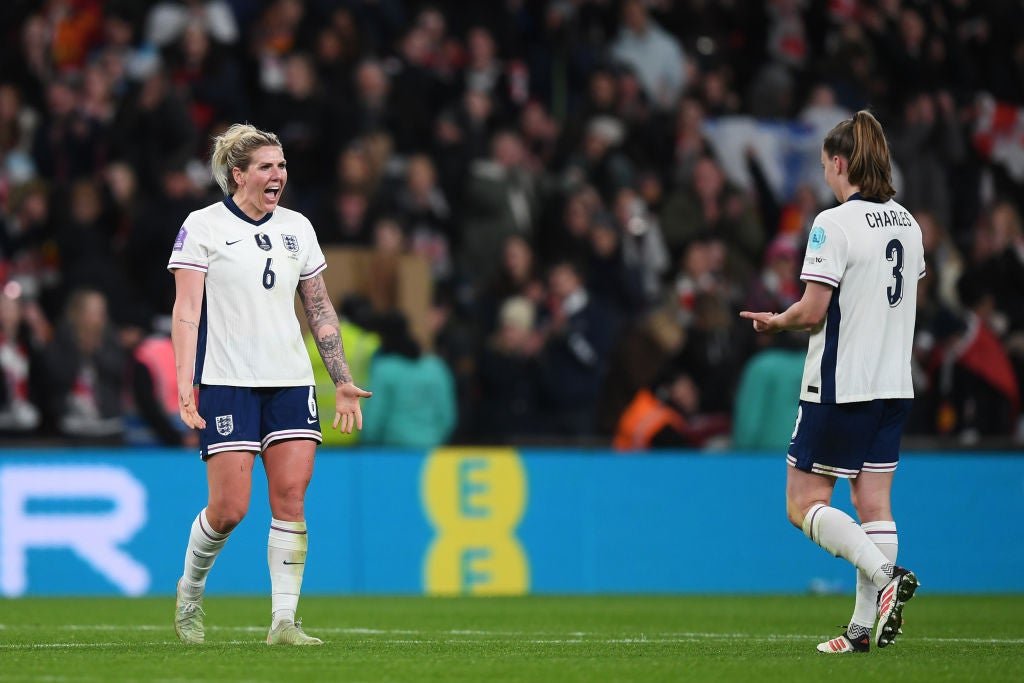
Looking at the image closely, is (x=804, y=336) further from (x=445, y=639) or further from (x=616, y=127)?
(x=445, y=639)

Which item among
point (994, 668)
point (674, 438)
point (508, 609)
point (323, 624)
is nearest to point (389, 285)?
point (674, 438)

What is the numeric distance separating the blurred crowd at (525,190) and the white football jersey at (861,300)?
6944 mm

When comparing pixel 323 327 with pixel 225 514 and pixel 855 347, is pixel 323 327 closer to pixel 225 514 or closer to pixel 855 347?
pixel 225 514

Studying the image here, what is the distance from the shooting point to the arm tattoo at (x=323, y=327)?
8867 mm

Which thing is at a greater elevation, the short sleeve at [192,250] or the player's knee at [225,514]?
the short sleeve at [192,250]

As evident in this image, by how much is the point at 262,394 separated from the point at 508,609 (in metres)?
4.38

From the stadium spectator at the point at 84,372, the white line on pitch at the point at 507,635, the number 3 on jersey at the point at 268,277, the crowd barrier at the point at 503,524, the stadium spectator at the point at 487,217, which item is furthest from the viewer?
the stadium spectator at the point at 487,217

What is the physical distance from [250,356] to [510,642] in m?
1.94

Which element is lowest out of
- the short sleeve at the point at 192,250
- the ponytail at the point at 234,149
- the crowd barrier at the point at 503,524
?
the crowd barrier at the point at 503,524

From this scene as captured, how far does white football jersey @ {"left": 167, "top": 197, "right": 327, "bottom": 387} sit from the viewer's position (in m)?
8.56

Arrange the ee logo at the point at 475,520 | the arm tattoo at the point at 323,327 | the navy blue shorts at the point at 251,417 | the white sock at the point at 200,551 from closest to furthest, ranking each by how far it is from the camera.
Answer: the navy blue shorts at the point at 251,417, the white sock at the point at 200,551, the arm tattoo at the point at 323,327, the ee logo at the point at 475,520

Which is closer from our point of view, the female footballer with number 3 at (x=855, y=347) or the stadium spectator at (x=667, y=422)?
the female footballer with number 3 at (x=855, y=347)

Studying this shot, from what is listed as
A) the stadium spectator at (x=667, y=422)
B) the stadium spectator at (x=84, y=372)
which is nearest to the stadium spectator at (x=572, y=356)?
the stadium spectator at (x=667, y=422)

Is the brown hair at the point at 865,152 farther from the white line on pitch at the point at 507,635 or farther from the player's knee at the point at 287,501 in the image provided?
the player's knee at the point at 287,501
